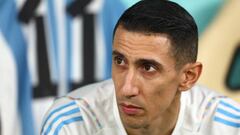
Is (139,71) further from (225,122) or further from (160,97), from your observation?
(225,122)

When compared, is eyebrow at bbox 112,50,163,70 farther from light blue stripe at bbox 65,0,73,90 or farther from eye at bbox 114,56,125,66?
light blue stripe at bbox 65,0,73,90

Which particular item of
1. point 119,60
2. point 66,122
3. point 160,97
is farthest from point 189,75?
point 66,122

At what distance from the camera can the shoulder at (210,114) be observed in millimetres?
1975

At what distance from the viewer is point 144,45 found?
175 centimetres

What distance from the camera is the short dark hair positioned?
1.75 m

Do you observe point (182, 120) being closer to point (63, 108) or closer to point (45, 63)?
point (63, 108)

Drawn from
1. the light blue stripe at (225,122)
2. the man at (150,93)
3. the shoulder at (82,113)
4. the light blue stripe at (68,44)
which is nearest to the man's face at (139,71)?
the man at (150,93)

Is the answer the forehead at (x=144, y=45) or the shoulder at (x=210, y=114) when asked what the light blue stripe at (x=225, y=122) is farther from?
the forehead at (x=144, y=45)

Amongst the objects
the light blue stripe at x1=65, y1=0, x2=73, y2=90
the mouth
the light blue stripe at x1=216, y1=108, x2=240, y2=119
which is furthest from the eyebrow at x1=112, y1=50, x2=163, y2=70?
the light blue stripe at x1=65, y1=0, x2=73, y2=90

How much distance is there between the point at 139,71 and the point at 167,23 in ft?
0.48

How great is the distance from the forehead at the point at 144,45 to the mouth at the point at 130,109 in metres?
0.13

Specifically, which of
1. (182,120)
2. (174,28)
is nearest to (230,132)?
(182,120)

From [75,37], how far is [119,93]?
35.6 inches

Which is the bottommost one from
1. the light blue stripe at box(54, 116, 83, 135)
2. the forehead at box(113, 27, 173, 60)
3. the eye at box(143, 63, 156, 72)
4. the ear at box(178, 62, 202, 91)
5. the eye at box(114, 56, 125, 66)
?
the light blue stripe at box(54, 116, 83, 135)
